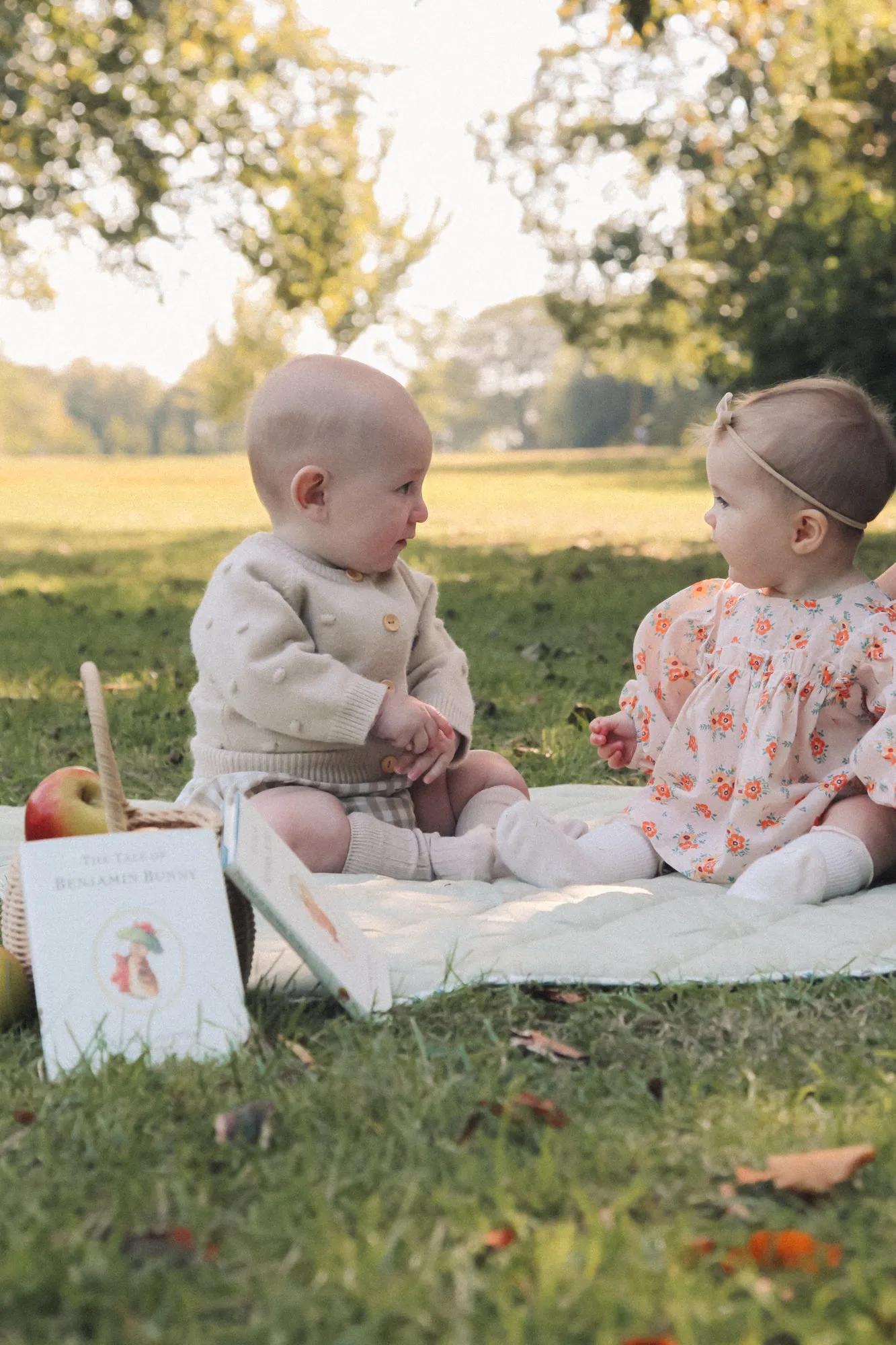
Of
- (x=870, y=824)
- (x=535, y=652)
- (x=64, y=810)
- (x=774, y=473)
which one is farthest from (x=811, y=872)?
(x=535, y=652)

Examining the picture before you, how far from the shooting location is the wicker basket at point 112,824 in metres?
2.31

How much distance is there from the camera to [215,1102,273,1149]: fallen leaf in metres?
1.86

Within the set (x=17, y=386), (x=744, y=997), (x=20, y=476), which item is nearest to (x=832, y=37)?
(x=744, y=997)

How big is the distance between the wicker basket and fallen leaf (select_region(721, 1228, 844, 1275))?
1.03 meters

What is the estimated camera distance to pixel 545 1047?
7.22 feet

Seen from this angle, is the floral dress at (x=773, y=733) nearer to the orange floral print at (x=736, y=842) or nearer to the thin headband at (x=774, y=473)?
the orange floral print at (x=736, y=842)

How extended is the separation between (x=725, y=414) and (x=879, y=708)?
30.7 inches

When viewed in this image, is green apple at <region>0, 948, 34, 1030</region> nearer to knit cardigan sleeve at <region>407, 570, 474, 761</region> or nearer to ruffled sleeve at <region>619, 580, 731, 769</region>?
knit cardigan sleeve at <region>407, 570, 474, 761</region>

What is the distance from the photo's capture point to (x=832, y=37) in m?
14.6

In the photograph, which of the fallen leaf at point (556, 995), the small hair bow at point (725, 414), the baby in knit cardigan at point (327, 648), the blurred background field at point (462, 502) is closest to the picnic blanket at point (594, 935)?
the fallen leaf at point (556, 995)

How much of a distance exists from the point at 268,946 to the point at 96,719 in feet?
2.04

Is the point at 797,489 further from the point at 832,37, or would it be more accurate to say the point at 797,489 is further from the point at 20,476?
the point at 20,476

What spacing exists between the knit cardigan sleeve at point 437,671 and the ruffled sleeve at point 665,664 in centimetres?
42

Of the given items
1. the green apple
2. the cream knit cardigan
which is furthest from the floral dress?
the green apple
